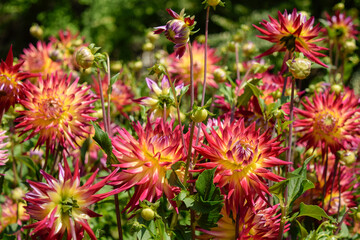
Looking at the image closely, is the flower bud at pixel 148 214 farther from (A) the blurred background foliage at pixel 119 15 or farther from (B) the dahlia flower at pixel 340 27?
(A) the blurred background foliage at pixel 119 15

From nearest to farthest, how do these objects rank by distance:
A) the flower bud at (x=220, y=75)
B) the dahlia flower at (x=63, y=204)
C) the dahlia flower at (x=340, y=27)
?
1. the dahlia flower at (x=63, y=204)
2. the flower bud at (x=220, y=75)
3. the dahlia flower at (x=340, y=27)

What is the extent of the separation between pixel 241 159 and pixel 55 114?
47cm

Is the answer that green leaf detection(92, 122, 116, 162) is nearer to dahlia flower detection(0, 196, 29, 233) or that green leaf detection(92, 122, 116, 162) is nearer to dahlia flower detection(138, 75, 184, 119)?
dahlia flower detection(138, 75, 184, 119)

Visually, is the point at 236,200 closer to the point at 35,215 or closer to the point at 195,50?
the point at 35,215

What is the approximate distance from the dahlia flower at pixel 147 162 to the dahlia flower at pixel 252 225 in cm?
14

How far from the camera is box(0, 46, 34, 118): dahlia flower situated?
95cm

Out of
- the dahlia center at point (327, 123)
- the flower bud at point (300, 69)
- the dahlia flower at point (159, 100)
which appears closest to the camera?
the flower bud at point (300, 69)

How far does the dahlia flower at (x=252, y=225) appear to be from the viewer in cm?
83

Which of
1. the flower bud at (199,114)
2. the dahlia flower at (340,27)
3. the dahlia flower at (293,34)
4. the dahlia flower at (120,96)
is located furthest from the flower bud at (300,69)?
the dahlia flower at (340,27)

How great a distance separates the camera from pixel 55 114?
37.9 inches

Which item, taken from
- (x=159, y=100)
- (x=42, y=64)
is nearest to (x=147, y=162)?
(x=159, y=100)

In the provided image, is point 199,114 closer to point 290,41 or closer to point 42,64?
point 290,41

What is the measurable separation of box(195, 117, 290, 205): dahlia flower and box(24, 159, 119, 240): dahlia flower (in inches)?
7.7

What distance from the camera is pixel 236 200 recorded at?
751 mm
